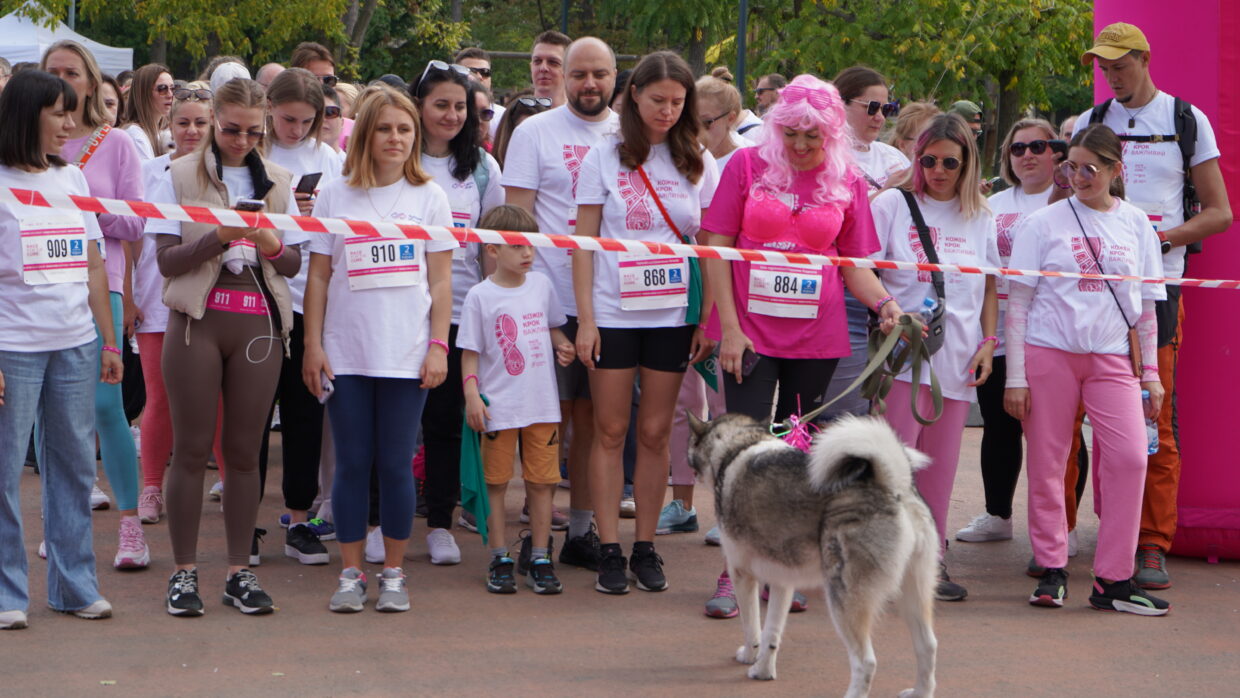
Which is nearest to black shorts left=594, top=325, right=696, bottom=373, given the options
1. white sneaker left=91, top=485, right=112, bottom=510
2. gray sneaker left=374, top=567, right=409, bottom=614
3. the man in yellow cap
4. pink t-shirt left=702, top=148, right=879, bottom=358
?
pink t-shirt left=702, top=148, right=879, bottom=358

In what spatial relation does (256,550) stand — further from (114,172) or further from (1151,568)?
(1151,568)

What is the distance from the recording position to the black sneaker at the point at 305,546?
603 centimetres

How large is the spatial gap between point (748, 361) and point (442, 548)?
1.79 meters

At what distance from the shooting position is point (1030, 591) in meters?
5.96

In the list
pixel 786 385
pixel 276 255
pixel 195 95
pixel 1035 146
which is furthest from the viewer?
pixel 195 95

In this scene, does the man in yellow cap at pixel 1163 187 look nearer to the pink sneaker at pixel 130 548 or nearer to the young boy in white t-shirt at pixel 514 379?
the young boy in white t-shirt at pixel 514 379

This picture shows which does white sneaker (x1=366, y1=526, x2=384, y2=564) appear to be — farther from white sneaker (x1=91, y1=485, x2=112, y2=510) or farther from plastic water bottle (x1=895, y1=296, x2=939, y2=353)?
plastic water bottle (x1=895, y1=296, x2=939, y2=353)

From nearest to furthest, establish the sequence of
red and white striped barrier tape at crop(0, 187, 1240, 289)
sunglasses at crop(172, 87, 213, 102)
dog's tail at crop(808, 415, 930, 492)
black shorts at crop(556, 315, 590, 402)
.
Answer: dog's tail at crop(808, 415, 930, 492) → red and white striped barrier tape at crop(0, 187, 1240, 289) → black shorts at crop(556, 315, 590, 402) → sunglasses at crop(172, 87, 213, 102)

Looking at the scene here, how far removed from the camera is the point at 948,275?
18.8 feet

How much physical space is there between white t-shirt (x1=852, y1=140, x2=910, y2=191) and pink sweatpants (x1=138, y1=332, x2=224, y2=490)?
11.6ft

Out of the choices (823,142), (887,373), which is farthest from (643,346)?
(823,142)

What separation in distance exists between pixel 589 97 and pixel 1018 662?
10.0 ft

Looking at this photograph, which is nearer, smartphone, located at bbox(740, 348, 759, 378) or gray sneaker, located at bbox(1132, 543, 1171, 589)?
smartphone, located at bbox(740, 348, 759, 378)

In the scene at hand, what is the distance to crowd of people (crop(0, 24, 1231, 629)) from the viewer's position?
5.07 metres
